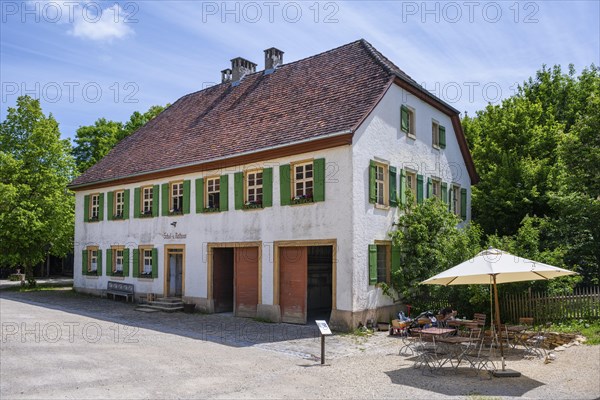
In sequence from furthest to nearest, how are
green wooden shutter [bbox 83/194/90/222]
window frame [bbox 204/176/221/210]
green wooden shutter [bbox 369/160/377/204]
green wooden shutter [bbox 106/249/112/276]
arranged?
green wooden shutter [bbox 83/194/90/222] < green wooden shutter [bbox 106/249/112/276] < window frame [bbox 204/176/221/210] < green wooden shutter [bbox 369/160/377/204]

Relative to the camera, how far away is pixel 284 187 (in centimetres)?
1747

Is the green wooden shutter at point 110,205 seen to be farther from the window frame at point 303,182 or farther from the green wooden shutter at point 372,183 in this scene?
the green wooden shutter at point 372,183

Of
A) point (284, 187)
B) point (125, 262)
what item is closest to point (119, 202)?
point (125, 262)

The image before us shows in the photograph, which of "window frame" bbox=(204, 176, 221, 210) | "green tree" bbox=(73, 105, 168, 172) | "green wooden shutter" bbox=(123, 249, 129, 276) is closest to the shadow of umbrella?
"window frame" bbox=(204, 176, 221, 210)

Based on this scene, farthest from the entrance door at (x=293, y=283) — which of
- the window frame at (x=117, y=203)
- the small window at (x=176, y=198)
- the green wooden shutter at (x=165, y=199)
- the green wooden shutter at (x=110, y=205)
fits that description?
the green wooden shutter at (x=110, y=205)

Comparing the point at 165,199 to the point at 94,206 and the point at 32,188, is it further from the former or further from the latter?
the point at 32,188

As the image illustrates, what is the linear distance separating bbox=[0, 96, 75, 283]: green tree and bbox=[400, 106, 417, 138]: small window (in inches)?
816

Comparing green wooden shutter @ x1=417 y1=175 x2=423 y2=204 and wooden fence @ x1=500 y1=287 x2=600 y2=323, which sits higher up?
green wooden shutter @ x1=417 y1=175 x2=423 y2=204

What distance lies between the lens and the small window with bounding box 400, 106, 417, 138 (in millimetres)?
18688

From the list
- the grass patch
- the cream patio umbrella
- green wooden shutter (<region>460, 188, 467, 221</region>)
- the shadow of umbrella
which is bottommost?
the shadow of umbrella

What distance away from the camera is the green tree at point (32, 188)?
2881cm

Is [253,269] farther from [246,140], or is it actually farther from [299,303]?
[246,140]

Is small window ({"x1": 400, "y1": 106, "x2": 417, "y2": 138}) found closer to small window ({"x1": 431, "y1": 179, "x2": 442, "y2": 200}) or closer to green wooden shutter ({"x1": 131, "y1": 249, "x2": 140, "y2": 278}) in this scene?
small window ({"x1": 431, "y1": 179, "x2": 442, "y2": 200})

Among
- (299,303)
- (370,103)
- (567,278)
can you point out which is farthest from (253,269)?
(567,278)
